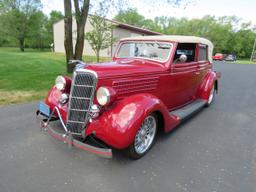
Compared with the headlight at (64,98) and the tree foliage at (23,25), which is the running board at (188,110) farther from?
the tree foliage at (23,25)

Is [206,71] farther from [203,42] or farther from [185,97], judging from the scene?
[185,97]

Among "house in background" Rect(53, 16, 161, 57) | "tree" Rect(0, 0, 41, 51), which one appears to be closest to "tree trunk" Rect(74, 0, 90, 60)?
"house in background" Rect(53, 16, 161, 57)

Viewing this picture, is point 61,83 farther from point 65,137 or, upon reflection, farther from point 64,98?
point 65,137

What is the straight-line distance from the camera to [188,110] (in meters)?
4.32

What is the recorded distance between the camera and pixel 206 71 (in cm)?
562

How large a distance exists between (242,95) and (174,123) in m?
5.14

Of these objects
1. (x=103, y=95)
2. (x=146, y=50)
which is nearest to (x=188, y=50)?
(x=146, y=50)

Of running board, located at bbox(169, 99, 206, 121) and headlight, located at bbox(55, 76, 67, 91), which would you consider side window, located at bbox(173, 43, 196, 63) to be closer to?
running board, located at bbox(169, 99, 206, 121)

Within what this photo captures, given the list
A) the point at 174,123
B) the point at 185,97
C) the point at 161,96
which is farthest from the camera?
the point at 185,97

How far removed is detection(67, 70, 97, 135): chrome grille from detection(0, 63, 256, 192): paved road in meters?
0.54

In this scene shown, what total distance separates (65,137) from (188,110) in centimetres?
272

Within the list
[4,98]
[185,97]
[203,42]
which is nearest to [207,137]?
[185,97]

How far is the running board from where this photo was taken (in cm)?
395

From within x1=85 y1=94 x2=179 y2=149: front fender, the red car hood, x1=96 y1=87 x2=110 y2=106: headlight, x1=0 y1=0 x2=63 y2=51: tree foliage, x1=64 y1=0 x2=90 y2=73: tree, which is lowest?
x1=85 y1=94 x2=179 y2=149: front fender
